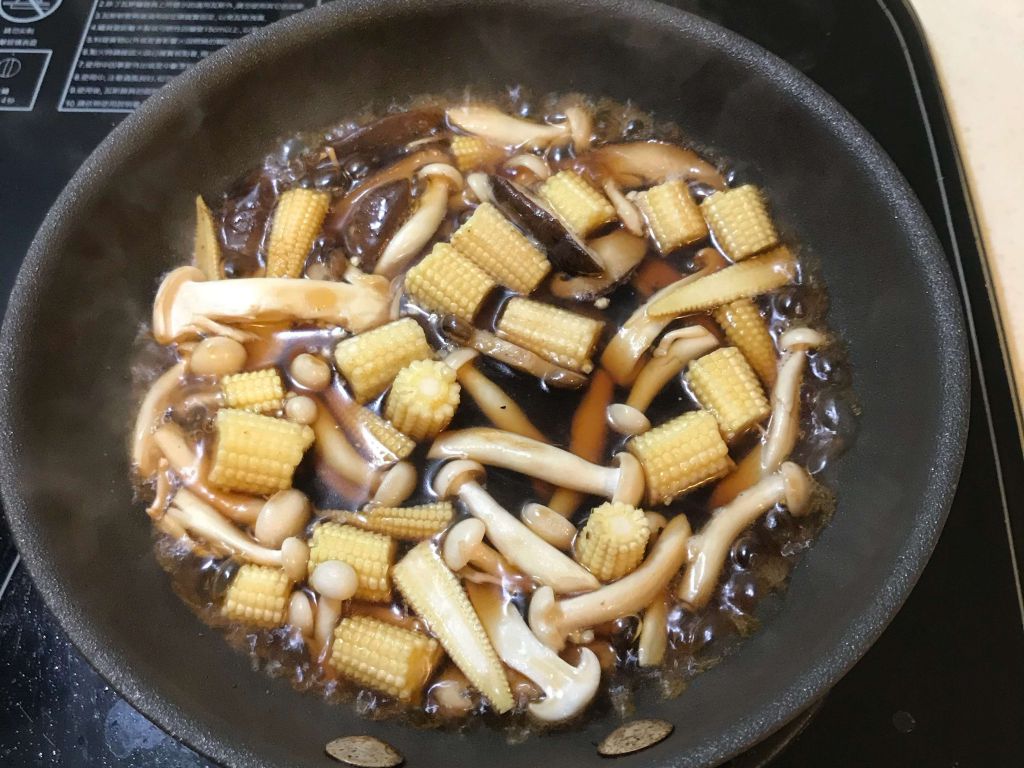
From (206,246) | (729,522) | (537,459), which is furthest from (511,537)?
(206,246)

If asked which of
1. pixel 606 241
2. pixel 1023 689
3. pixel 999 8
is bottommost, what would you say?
pixel 1023 689

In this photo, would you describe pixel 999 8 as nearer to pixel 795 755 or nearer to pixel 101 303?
pixel 795 755

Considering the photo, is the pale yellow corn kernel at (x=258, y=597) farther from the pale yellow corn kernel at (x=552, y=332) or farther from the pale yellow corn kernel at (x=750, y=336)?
the pale yellow corn kernel at (x=750, y=336)

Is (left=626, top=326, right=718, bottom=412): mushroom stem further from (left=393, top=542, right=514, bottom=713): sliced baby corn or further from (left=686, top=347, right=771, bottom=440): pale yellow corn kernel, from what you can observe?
(left=393, top=542, right=514, bottom=713): sliced baby corn

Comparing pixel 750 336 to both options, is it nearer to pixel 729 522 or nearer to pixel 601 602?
pixel 729 522

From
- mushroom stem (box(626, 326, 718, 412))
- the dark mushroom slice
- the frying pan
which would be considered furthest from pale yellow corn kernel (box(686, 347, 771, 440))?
the dark mushroom slice

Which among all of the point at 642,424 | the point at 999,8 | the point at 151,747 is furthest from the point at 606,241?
the point at 999,8
